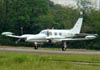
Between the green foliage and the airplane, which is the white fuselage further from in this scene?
the green foliage

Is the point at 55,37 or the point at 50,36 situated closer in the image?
the point at 50,36

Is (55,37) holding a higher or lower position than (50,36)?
lower

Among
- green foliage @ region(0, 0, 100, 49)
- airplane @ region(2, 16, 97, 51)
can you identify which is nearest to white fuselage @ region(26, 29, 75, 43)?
airplane @ region(2, 16, 97, 51)

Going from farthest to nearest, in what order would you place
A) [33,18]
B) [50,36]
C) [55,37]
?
[33,18] < [55,37] < [50,36]

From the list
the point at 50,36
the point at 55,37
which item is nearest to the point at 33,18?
the point at 55,37

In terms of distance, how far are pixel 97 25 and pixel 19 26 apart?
1408 centimetres

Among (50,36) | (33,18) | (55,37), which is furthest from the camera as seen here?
(33,18)

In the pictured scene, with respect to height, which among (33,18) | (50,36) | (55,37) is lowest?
(55,37)

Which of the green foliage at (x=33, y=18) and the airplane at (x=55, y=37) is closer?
the airplane at (x=55, y=37)

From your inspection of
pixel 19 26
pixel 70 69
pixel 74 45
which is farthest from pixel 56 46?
pixel 70 69

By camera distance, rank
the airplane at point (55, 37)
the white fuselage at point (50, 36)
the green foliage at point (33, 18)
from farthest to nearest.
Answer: the green foliage at point (33, 18) → the airplane at point (55, 37) → the white fuselage at point (50, 36)

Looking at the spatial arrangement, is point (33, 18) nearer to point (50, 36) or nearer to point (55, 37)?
point (55, 37)

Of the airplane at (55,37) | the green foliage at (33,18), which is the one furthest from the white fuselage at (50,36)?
the green foliage at (33,18)

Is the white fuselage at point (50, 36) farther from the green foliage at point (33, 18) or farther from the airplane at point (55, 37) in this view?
the green foliage at point (33, 18)
